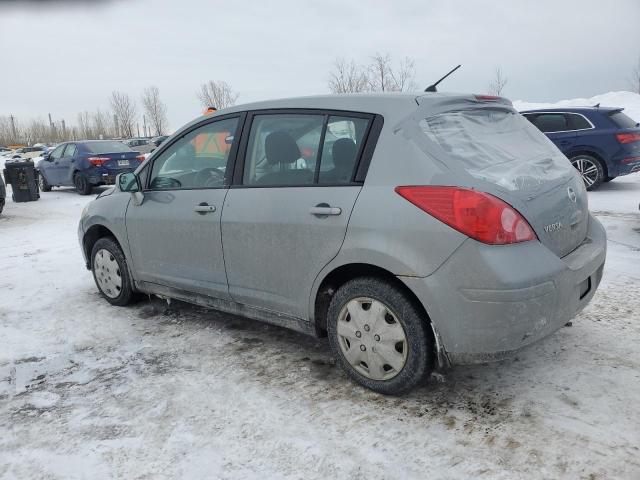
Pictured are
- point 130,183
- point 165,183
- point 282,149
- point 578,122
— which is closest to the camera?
point 282,149

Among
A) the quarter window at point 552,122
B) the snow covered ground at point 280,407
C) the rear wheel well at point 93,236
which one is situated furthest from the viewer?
the quarter window at point 552,122

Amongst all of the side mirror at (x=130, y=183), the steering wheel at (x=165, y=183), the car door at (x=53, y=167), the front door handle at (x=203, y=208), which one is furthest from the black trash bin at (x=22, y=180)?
the front door handle at (x=203, y=208)

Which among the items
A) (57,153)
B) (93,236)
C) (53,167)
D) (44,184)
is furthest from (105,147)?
(93,236)

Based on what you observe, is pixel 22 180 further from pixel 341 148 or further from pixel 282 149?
pixel 341 148

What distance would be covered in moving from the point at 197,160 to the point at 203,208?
1.52 feet

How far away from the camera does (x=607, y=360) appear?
127 inches

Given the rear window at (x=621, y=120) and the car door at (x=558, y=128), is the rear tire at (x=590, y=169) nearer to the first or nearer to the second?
the car door at (x=558, y=128)

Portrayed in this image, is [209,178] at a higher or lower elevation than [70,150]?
lower

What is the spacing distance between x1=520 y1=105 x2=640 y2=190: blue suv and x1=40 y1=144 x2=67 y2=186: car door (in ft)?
41.7

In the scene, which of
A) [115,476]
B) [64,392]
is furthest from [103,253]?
[115,476]

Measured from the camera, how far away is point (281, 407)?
2.88 m

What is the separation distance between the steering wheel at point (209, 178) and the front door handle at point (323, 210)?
0.90 m

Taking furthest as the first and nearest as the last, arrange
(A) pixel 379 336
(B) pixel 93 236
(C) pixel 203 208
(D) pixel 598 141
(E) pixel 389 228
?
(D) pixel 598 141
(B) pixel 93 236
(C) pixel 203 208
(A) pixel 379 336
(E) pixel 389 228

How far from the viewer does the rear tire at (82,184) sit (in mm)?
13852
